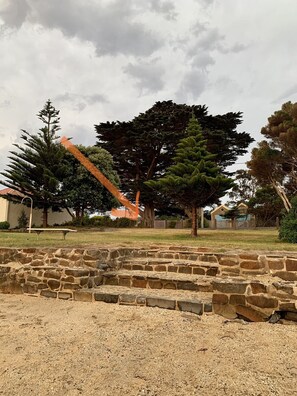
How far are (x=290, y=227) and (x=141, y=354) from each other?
8.73 metres

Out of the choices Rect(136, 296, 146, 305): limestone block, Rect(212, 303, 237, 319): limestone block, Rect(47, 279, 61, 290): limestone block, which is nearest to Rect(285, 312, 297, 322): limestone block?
Rect(212, 303, 237, 319): limestone block

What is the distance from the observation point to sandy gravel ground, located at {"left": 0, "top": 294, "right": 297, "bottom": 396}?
2416 mm

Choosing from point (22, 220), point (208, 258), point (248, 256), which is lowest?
point (208, 258)

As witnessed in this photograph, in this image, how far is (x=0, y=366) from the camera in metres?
2.73

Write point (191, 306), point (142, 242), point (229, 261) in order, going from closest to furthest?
1. point (191, 306)
2. point (229, 261)
3. point (142, 242)

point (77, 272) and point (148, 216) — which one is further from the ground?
point (148, 216)

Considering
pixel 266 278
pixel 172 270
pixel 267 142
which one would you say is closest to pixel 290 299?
pixel 266 278

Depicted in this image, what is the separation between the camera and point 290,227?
9945 mm

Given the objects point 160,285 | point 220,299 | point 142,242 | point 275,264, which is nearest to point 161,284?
point 160,285

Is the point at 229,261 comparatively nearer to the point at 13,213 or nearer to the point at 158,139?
the point at 158,139

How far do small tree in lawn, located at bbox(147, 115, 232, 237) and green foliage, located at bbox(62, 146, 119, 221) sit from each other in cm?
859

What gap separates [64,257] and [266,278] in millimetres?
3719

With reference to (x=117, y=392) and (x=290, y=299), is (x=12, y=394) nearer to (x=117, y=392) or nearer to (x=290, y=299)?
(x=117, y=392)

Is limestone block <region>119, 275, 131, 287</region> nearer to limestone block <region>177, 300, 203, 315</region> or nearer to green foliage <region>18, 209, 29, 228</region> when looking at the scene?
limestone block <region>177, 300, 203, 315</region>
